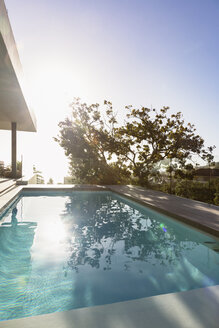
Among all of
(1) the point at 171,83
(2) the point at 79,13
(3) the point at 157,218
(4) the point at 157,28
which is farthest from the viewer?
(1) the point at 171,83

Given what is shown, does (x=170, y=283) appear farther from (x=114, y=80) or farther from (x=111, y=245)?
(x=114, y=80)

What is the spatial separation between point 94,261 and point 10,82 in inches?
208

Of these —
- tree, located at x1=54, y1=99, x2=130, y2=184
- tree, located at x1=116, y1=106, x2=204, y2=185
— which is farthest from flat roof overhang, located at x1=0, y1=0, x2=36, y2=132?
tree, located at x1=116, y1=106, x2=204, y2=185

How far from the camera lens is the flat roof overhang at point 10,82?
4.30 m

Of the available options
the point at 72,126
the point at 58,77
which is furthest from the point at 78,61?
the point at 72,126

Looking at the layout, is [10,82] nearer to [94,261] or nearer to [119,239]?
[119,239]

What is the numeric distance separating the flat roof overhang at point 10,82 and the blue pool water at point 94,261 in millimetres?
3597

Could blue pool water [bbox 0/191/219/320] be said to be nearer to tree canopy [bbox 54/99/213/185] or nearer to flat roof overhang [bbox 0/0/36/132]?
flat roof overhang [bbox 0/0/36/132]

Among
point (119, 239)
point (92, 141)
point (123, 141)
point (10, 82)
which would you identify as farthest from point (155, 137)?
point (119, 239)

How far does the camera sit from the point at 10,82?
6.02 m

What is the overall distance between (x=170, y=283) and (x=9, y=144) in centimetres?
1237

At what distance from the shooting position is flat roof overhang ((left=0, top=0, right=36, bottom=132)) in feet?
14.1

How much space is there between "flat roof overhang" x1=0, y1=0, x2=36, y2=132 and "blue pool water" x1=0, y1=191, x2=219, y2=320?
11.8 ft

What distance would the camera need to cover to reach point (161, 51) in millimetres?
8578
